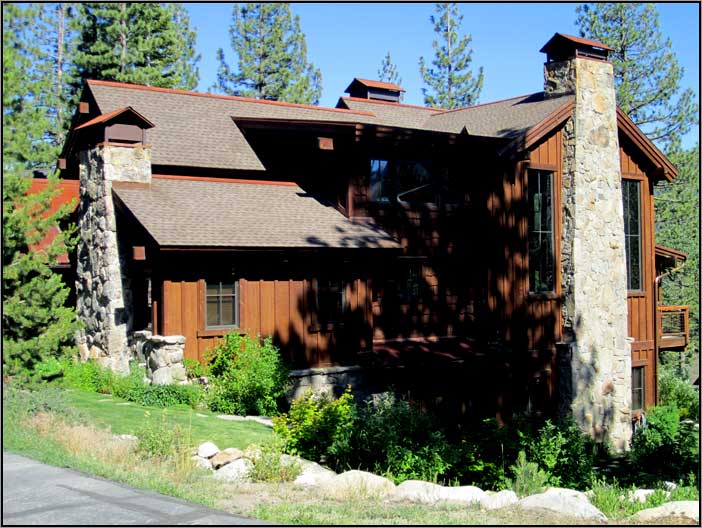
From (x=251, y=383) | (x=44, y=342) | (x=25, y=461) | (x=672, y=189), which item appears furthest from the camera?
(x=672, y=189)

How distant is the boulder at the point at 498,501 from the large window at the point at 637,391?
14893 mm

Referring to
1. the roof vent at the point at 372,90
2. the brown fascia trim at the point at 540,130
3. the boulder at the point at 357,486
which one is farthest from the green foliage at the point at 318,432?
the roof vent at the point at 372,90

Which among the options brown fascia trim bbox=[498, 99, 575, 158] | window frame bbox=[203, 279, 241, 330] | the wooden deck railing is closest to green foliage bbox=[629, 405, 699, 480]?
brown fascia trim bbox=[498, 99, 575, 158]

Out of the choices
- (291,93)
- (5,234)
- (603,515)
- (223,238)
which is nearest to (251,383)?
(223,238)

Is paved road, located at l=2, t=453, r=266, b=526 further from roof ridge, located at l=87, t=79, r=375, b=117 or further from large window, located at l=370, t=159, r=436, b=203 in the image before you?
roof ridge, located at l=87, t=79, r=375, b=117

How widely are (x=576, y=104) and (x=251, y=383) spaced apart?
38.7ft

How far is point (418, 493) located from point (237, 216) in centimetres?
1011

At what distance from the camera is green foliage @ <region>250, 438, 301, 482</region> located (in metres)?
9.45

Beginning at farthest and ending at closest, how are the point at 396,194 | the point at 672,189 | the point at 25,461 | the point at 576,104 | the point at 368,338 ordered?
the point at 672,189, the point at 576,104, the point at 396,194, the point at 368,338, the point at 25,461

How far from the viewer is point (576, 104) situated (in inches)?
826

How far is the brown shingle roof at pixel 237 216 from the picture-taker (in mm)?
16312

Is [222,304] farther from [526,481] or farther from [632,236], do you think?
[632,236]

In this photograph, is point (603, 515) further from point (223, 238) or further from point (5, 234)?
point (223, 238)

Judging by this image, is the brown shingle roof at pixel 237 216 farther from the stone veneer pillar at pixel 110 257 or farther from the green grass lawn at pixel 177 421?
the green grass lawn at pixel 177 421
